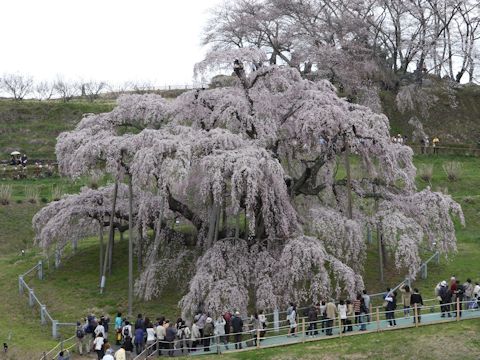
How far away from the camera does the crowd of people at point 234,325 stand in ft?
76.2

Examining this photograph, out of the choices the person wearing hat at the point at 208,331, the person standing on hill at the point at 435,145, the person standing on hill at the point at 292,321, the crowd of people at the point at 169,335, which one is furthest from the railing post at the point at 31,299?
the person standing on hill at the point at 435,145

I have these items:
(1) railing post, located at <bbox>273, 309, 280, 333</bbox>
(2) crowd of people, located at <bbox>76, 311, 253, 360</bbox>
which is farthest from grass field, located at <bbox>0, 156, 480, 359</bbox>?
(1) railing post, located at <bbox>273, 309, 280, 333</bbox>

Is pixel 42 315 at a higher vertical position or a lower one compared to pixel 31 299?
lower

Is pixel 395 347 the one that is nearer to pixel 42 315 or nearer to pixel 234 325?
pixel 234 325

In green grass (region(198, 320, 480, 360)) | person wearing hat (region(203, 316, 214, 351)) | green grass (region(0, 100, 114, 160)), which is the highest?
green grass (region(0, 100, 114, 160))

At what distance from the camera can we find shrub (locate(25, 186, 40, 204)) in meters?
50.3

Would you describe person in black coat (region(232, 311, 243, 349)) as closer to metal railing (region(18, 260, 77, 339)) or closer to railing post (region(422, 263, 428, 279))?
metal railing (region(18, 260, 77, 339))

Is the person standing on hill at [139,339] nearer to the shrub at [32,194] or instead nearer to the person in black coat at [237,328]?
the person in black coat at [237,328]

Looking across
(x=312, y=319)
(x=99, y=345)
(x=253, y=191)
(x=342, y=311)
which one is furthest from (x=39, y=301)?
(x=342, y=311)

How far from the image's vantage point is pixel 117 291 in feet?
105

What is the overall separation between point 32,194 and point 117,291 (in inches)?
890

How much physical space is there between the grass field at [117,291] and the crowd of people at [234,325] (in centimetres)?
80

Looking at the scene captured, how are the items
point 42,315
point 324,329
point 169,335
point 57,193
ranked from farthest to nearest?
point 57,193 → point 42,315 → point 324,329 → point 169,335

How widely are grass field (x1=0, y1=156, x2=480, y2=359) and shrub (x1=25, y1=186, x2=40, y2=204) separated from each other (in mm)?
463
